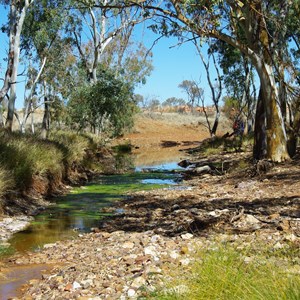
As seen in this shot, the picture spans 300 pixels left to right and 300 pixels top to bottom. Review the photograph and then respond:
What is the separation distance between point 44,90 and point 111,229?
25.8 meters

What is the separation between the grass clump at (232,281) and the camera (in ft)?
9.86

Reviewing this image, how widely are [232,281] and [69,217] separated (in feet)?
20.1

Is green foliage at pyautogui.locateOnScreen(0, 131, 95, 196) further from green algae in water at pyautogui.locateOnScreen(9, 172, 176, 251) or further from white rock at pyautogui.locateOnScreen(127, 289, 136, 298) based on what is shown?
white rock at pyautogui.locateOnScreen(127, 289, 136, 298)

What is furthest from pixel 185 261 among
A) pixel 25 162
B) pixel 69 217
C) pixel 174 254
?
pixel 25 162

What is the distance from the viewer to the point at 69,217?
358 inches

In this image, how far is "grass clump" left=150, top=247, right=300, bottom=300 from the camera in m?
3.00

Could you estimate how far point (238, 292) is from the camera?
3199 mm

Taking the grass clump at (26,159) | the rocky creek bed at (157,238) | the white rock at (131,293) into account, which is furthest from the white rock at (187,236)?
the grass clump at (26,159)

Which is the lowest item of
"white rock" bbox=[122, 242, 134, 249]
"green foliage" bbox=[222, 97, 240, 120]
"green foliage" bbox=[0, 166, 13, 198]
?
"white rock" bbox=[122, 242, 134, 249]

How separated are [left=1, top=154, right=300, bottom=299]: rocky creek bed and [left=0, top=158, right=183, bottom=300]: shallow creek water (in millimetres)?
222

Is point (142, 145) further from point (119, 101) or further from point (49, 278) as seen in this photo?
point (49, 278)

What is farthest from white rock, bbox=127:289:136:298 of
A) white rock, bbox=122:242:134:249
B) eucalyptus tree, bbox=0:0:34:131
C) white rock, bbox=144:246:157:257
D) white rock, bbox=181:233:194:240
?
eucalyptus tree, bbox=0:0:34:131

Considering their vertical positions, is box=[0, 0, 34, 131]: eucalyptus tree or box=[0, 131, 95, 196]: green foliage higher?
box=[0, 0, 34, 131]: eucalyptus tree

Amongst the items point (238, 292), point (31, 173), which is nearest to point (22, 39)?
point (31, 173)
